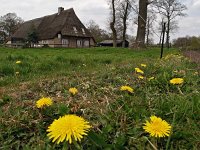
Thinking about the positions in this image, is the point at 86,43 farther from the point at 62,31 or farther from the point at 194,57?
the point at 194,57

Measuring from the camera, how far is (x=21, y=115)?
2.06 m

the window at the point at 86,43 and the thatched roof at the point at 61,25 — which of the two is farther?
the window at the point at 86,43

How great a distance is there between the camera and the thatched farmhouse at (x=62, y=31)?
164 ft

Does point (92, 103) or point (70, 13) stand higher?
point (70, 13)

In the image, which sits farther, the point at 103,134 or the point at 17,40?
the point at 17,40

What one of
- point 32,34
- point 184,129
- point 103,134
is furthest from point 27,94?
point 32,34

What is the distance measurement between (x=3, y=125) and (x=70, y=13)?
1992 inches

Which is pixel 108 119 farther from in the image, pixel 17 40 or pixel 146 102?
pixel 17 40

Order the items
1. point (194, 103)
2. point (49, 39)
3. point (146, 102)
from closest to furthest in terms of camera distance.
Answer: point (194, 103)
point (146, 102)
point (49, 39)

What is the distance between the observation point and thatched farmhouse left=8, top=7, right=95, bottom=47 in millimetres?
49938

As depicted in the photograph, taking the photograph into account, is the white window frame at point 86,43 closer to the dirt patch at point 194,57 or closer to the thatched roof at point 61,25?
the thatched roof at point 61,25

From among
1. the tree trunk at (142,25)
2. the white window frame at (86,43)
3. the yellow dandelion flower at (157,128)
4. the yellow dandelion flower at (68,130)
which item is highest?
the tree trunk at (142,25)

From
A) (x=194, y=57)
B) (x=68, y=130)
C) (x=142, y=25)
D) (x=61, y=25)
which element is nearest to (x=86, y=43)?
(x=61, y=25)

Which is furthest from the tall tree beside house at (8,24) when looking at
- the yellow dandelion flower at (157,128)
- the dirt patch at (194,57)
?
the yellow dandelion flower at (157,128)
